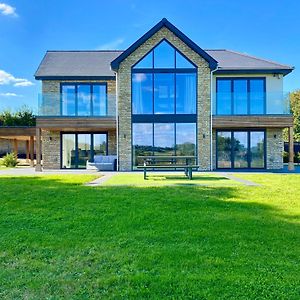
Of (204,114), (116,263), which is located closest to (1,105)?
(204,114)

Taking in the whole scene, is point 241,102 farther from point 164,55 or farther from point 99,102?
point 99,102

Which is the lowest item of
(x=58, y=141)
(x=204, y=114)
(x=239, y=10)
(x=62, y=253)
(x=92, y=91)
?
(x=62, y=253)

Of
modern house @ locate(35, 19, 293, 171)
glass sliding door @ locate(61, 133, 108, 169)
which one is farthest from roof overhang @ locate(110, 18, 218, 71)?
glass sliding door @ locate(61, 133, 108, 169)

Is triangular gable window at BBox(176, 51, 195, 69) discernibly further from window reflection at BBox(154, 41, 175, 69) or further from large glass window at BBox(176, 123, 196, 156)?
large glass window at BBox(176, 123, 196, 156)

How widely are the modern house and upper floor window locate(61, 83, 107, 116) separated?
62 mm

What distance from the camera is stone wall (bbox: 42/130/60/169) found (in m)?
21.4

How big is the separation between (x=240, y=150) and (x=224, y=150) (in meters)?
1.01

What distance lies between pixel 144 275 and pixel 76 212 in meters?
3.50

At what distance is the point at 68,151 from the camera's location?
850 inches

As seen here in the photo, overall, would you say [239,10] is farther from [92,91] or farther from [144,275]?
[144,275]

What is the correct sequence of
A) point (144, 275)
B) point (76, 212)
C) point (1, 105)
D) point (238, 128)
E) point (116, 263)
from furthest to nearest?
point (1, 105) < point (238, 128) < point (76, 212) < point (116, 263) < point (144, 275)

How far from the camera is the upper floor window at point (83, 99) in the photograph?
2016 centimetres

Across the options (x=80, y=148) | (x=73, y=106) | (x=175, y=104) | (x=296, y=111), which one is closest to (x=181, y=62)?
(x=175, y=104)

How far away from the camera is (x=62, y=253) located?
14.3 ft
